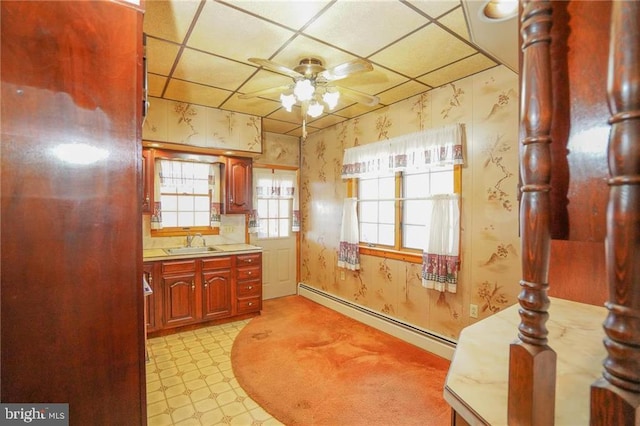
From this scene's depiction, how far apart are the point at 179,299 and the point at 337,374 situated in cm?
198

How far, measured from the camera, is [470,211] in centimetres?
271

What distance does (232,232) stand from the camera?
435 centimetres

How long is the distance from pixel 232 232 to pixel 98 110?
3.38 metres

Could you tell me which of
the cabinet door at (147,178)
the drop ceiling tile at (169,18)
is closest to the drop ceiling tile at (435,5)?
the drop ceiling tile at (169,18)

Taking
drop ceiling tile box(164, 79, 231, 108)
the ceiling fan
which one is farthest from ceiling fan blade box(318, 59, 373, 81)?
drop ceiling tile box(164, 79, 231, 108)

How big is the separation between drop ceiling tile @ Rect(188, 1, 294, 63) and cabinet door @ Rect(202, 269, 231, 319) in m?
2.43

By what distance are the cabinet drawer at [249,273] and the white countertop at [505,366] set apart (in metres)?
2.96

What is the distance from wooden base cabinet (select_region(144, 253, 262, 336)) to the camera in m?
3.24

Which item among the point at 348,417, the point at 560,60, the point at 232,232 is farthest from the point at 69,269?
the point at 232,232

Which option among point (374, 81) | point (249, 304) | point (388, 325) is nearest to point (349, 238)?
point (388, 325)

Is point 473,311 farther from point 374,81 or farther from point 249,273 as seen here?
point 249,273

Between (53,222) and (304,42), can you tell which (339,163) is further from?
(53,222)

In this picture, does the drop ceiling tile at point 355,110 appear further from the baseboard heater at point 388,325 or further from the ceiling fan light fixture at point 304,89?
the baseboard heater at point 388,325

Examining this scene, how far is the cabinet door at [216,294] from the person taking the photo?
11.6 ft
